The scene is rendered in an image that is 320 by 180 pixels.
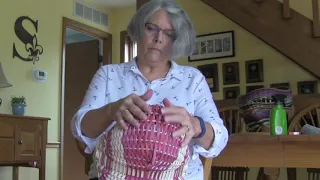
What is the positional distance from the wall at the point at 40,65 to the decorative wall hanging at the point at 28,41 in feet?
0.12

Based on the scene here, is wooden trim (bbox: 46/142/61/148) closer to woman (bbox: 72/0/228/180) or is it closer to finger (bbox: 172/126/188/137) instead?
woman (bbox: 72/0/228/180)

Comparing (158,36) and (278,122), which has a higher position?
(158,36)

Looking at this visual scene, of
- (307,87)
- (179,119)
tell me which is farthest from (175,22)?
(307,87)

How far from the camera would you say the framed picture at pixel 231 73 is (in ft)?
11.4

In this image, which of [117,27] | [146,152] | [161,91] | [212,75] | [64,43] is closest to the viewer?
[146,152]

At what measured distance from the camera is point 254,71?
3.37 m

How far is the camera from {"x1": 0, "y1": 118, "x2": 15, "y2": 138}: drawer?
318cm

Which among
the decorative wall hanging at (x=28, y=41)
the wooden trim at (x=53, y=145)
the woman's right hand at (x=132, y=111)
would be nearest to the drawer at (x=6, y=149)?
the wooden trim at (x=53, y=145)

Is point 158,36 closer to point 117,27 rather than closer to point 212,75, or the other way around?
point 212,75

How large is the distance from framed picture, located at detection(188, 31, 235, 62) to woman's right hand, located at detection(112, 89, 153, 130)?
282 cm

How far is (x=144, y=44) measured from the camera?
1195 mm

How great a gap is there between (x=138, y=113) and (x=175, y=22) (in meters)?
0.50

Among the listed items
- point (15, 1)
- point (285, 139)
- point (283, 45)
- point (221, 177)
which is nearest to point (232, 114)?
point (221, 177)

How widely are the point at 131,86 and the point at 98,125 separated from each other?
0.26 m
